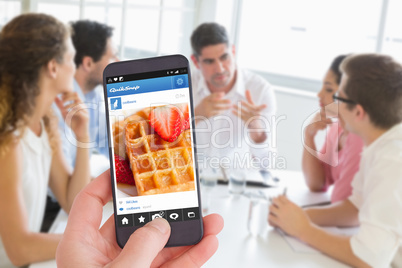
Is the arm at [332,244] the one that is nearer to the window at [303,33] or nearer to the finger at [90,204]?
the finger at [90,204]

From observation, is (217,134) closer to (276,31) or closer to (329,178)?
(329,178)

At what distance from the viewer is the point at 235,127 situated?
5.57ft

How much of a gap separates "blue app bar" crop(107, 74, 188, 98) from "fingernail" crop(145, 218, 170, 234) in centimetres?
16

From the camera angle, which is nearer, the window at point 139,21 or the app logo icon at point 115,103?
the app logo icon at point 115,103

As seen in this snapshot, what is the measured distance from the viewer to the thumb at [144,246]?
386mm

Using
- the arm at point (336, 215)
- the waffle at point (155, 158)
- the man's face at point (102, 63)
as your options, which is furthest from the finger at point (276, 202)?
the man's face at point (102, 63)

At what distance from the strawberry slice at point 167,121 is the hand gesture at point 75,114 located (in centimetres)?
72

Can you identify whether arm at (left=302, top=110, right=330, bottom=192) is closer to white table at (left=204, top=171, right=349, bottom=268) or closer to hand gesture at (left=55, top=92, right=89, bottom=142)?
white table at (left=204, top=171, right=349, bottom=268)

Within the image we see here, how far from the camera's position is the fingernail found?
17.4 inches

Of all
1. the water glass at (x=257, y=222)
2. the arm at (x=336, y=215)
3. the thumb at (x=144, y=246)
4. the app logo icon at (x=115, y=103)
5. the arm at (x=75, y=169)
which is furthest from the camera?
the arm at (x=75, y=169)

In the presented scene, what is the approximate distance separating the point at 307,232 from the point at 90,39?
1191 millimetres

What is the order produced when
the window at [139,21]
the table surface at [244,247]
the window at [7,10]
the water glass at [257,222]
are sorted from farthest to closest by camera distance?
the window at [139,21], the window at [7,10], the water glass at [257,222], the table surface at [244,247]

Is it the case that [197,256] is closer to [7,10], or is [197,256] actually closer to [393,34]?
[7,10]

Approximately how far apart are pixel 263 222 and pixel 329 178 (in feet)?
1.87
